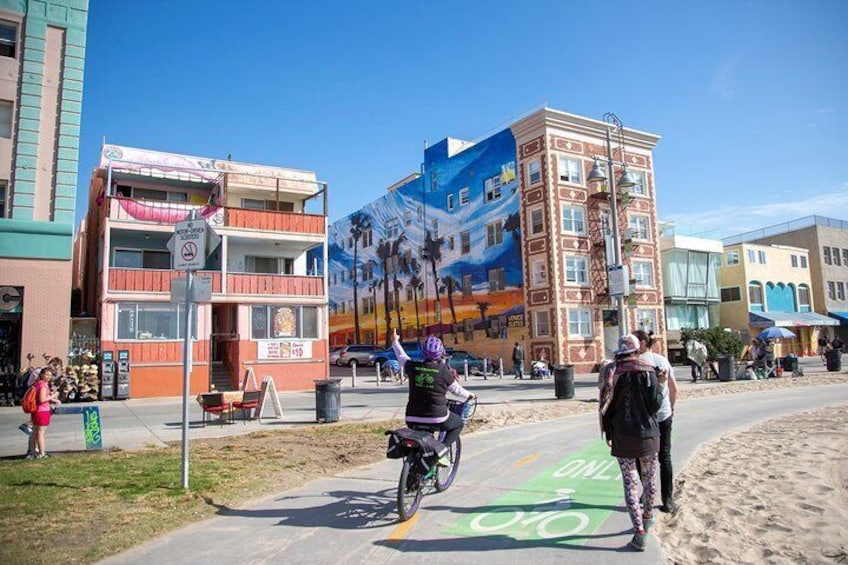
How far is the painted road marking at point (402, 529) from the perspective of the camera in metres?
5.60

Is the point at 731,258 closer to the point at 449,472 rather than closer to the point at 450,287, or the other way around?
the point at 450,287

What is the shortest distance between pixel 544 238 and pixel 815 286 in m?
34.1

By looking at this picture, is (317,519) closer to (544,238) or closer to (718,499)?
(718,499)

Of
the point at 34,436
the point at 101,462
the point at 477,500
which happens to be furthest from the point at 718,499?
the point at 34,436

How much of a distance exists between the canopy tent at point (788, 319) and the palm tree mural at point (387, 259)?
30070 mm

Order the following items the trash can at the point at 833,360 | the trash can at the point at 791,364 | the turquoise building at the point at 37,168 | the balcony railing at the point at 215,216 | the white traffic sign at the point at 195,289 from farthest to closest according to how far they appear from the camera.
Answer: the trash can at the point at 833,360 → the trash can at the point at 791,364 → the balcony railing at the point at 215,216 → the turquoise building at the point at 37,168 → the white traffic sign at the point at 195,289

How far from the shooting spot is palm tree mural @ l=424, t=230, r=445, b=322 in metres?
48.7

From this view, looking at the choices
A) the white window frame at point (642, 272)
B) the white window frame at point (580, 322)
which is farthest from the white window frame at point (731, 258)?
the white window frame at point (580, 322)

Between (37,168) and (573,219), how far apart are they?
2974 cm

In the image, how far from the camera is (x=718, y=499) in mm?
6727

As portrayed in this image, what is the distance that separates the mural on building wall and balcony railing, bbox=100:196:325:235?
16.8 meters

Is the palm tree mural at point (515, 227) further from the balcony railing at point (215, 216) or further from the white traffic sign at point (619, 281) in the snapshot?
the white traffic sign at point (619, 281)

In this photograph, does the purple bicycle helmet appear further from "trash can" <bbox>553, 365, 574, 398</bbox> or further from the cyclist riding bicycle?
"trash can" <bbox>553, 365, 574, 398</bbox>

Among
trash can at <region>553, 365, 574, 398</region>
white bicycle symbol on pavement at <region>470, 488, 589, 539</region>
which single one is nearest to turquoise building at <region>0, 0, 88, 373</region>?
trash can at <region>553, 365, 574, 398</region>
